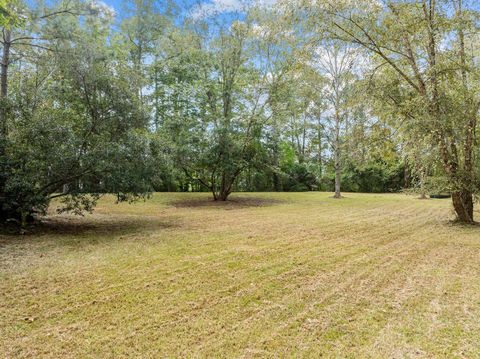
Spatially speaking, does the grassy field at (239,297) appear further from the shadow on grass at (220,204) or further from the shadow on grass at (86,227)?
the shadow on grass at (220,204)

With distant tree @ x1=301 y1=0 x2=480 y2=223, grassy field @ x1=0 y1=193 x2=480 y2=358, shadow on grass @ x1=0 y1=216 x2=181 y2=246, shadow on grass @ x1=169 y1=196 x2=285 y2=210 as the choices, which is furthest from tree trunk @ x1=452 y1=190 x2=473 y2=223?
shadow on grass @ x1=0 y1=216 x2=181 y2=246

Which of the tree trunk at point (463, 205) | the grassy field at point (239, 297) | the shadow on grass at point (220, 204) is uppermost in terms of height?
the tree trunk at point (463, 205)

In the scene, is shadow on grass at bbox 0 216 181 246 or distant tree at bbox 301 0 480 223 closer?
shadow on grass at bbox 0 216 181 246

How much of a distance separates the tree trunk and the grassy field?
2.15 meters

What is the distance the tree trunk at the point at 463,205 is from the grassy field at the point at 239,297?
215 centimetres

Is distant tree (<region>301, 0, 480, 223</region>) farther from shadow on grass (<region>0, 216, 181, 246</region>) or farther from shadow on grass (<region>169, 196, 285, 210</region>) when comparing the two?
shadow on grass (<region>169, 196, 285, 210</region>)

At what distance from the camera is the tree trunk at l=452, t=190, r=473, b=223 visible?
23.5 ft

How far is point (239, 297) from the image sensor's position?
112 inches

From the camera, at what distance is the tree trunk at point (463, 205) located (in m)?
7.15

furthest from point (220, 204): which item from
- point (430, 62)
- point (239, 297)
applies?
point (239, 297)

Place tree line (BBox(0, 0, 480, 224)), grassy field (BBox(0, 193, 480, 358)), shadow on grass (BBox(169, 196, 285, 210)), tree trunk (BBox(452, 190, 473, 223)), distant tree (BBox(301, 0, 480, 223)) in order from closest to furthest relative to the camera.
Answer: grassy field (BBox(0, 193, 480, 358)) < tree line (BBox(0, 0, 480, 224)) < distant tree (BBox(301, 0, 480, 223)) < tree trunk (BBox(452, 190, 473, 223)) < shadow on grass (BBox(169, 196, 285, 210))

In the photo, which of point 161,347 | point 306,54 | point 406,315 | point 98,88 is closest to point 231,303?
point 161,347

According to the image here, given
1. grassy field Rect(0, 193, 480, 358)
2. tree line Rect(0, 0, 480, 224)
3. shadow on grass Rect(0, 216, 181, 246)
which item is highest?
tree line Rect(0, 0, 480, 224)

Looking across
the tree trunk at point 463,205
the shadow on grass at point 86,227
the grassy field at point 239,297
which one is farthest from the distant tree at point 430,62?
the shadow on grass at point 86,227
